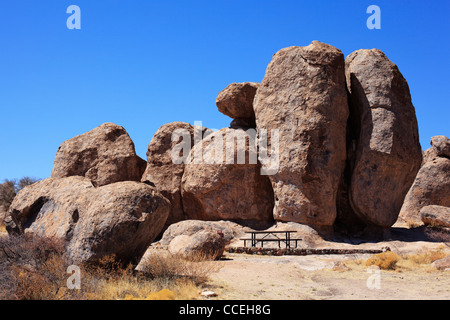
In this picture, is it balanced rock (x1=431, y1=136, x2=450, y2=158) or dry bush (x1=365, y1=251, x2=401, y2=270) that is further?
balanced rock (x1=431, y1=136, x2=450, y2=158)

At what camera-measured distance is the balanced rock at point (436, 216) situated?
19.0m

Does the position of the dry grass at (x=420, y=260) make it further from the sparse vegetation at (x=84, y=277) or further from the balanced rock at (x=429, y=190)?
the balanced rock at (x=429, y=190)

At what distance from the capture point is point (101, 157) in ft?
67.1

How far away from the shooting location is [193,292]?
7375 mm

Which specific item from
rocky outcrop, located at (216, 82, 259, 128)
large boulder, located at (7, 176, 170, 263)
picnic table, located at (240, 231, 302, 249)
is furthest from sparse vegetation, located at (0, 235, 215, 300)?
rocky outcrop, located at (216, 82, 259, 128)

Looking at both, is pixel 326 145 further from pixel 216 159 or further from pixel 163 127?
pixel 163 127

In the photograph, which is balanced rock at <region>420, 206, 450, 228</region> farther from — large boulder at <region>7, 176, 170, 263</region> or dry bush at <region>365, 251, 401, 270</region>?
large boulder at <region>7, 176, 170, 263</region>

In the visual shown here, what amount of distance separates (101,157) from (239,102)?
7.16 metres

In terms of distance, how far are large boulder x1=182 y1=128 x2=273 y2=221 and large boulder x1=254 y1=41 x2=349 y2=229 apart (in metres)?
1.15

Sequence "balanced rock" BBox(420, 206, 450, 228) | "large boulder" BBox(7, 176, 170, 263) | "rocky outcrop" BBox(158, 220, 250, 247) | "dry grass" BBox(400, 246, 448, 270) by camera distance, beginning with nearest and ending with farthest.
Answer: "large boulder" BBox(7, 176, 170, 263) < "dry grass" BBox(400, 246, 448, 270) < "rocky outcrop" BBox(158, 220, 250, 247) < "balanced rock" BBox(420, 206, 450, 228)

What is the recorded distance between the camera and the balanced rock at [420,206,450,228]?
19031mm

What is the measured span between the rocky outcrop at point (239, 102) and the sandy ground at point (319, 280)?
354 inches

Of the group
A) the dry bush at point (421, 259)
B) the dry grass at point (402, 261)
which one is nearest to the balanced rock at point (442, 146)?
the dry grass at point (402, 261)

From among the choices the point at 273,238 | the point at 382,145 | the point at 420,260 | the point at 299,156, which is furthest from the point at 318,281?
the point at 382,145
